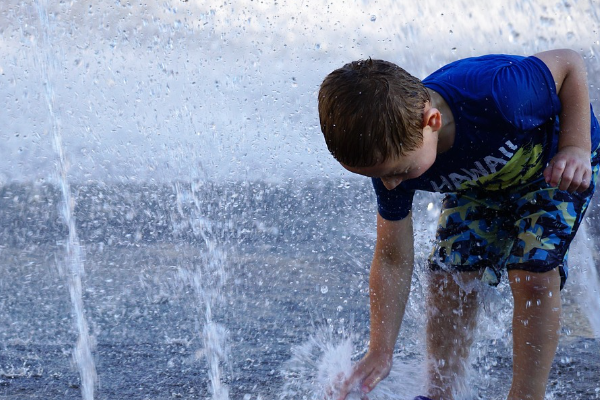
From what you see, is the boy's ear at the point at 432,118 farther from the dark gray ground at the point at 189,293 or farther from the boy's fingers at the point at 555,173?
the dark gray ground at the point at 189,293

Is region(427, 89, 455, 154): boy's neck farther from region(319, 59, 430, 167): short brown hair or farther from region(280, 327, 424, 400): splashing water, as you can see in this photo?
region(280, 327, 424, 400): splashing water

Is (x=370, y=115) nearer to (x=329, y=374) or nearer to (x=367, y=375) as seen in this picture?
(x=367, y=375)

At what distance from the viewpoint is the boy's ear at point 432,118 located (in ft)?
4.97

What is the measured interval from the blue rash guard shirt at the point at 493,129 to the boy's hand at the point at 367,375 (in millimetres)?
359

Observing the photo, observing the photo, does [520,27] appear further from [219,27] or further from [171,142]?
[171,142]

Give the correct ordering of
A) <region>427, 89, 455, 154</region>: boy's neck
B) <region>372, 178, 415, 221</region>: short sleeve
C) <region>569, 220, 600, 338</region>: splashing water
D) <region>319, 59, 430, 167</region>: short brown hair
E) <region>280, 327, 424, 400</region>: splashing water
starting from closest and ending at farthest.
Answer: <region>319, 59, 430, 167</region>: short brown hair → <region>427, 89, 455, 154</region>: boy's neck → <region>372, 178, 415, 221</region>: short sleeve → <region>280, 327, 424, 400</region>: splashing water → <region>569, 220, 600, 338</region>: splashing water

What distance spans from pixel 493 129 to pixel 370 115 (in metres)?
0.43

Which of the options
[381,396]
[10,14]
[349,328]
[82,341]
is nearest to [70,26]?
[10,14]

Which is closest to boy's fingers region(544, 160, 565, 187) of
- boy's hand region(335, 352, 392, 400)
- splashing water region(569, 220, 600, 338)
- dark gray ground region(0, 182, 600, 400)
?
boy's hand region(335, 352, 392, 400)

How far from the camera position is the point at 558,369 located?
2354 millimetres

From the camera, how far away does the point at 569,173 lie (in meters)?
1.56

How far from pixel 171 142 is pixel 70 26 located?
0.93 metres

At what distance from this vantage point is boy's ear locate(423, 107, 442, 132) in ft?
4.97

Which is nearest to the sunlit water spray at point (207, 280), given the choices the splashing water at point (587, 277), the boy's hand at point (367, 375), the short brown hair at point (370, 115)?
the boy's hand at point (367, 375)
